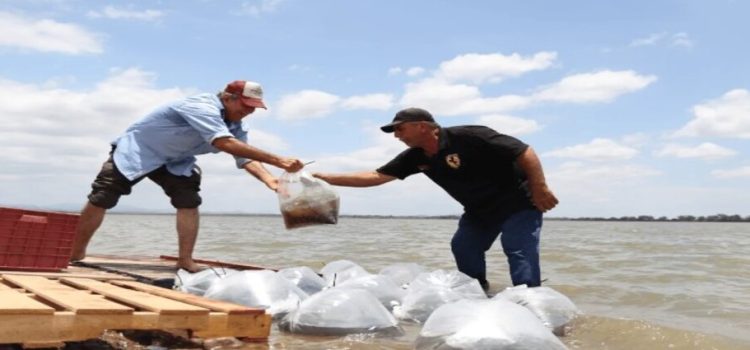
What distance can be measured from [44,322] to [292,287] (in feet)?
5.45

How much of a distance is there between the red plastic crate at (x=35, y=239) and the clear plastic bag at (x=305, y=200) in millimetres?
1322

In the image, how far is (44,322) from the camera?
2268 mm

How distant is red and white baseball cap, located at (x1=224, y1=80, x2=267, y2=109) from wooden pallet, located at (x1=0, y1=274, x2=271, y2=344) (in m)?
1.64

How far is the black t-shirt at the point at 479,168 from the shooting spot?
14.0ft

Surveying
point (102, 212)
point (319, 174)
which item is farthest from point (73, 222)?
point (319, 174)

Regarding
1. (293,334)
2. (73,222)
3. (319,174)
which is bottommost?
(293,334)

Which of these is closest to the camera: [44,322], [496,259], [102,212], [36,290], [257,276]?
[44,322]

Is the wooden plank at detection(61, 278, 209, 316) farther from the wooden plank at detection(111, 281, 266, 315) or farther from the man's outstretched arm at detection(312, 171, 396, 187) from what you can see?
the man's outstretched arm at detection(312, 171, 396, 187)

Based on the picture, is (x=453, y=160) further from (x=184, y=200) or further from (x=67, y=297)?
(x=67, y=297)

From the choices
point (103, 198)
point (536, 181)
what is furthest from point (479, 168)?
point (103, 198)

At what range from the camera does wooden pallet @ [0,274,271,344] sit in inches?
88.7

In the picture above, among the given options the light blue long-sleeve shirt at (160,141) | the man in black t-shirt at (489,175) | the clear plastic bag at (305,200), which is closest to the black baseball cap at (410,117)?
the man in black t-shirt at (489,175)

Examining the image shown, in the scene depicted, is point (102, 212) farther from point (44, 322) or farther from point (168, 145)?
point (44, 322)

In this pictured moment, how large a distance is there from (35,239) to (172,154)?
1048mm
